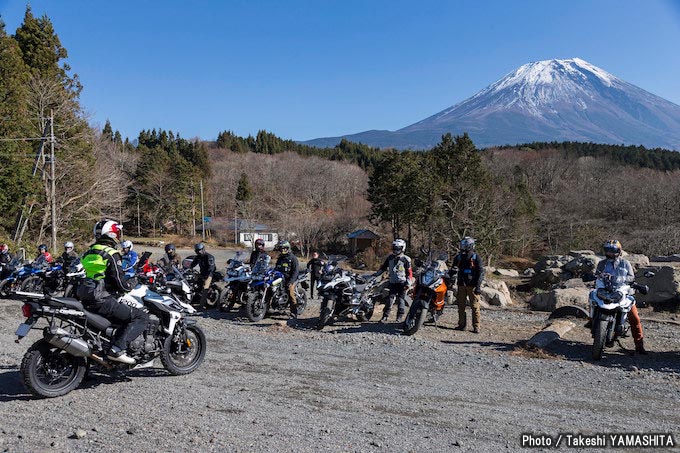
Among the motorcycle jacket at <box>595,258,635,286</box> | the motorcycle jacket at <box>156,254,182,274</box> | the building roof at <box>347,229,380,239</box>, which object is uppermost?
the building roof at <box>347,229,380,239</box>

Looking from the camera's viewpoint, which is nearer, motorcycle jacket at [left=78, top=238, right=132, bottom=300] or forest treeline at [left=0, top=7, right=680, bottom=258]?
motorcycle jacket at [left=78, top=238, right=132, bottom=300]

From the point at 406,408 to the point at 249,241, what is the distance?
63.5 m

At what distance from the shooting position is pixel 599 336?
7547mm

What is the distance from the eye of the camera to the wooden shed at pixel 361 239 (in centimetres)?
5483

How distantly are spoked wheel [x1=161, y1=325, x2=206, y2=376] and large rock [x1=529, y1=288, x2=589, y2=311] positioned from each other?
9737 millimetres

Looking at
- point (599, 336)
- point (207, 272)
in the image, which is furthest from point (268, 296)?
point (599, 336)

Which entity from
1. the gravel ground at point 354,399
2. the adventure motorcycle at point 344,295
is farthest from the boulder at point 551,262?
the gravel ground at point 354,399

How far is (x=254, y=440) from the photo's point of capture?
169 inches

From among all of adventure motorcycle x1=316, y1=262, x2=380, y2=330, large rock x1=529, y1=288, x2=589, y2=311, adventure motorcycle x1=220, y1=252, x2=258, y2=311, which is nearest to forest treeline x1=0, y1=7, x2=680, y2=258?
adventure motorcycle x1=220, y1=252, x2=258, y2=311

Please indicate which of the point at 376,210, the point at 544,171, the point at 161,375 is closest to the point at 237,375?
the point at 161,375

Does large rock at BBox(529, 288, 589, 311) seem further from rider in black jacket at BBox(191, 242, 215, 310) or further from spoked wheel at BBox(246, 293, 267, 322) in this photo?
rider in black jacket at BBox(191, 242, 215, 310)

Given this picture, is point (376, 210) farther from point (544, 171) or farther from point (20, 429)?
point (20, 429)

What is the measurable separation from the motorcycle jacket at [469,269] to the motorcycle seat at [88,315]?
245 inches

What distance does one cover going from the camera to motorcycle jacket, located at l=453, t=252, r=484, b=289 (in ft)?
31.5
